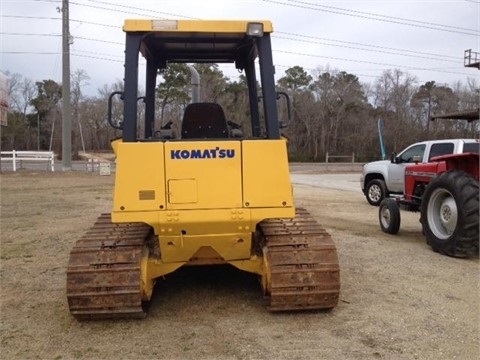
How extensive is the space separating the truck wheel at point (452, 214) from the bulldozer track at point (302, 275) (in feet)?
10.1

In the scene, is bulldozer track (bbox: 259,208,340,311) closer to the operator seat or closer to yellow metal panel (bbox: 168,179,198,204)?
yellow metal panel (bbox: 168,179,198,204)

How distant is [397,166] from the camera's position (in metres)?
14.0

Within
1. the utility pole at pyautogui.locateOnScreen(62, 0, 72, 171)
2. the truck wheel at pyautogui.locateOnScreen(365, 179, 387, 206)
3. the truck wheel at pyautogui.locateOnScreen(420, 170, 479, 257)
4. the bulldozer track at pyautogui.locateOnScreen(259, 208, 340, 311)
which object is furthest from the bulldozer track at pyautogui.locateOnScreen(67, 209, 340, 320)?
the utility pole at pyautogui.locateOnScreen(62, 0, 72, 171)

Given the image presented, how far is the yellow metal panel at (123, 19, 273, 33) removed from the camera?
4625mm

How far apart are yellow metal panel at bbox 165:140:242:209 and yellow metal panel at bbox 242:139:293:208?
0.22ft

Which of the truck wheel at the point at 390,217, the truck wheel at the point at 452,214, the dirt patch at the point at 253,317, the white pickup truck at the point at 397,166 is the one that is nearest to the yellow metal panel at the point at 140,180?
the dirt patch at the point at 253,317

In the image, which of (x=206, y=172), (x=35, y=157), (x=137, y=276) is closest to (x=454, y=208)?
(x=206, y=172)

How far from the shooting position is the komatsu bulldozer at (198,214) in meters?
4.31

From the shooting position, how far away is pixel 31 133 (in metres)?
75.7

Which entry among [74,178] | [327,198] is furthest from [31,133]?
[327,198]

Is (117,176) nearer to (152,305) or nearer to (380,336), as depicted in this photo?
(152,305)

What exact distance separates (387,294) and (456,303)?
25.7 inches

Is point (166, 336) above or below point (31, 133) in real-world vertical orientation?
below

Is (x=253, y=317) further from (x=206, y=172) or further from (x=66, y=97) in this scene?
(x=66, y=97)
